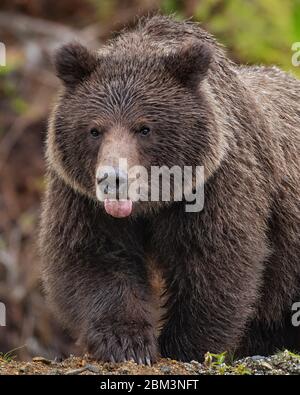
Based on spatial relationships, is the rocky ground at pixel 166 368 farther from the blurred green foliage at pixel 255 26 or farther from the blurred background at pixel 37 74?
the blurred green foliage at pixel 255 26

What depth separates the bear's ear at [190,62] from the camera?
398 inches

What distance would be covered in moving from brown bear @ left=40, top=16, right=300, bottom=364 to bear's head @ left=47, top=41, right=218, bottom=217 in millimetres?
12

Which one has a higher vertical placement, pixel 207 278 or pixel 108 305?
pixel 207 278

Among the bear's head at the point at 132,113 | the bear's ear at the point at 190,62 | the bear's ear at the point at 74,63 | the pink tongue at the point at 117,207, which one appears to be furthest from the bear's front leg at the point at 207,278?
the bear's ear at the point at 74,63

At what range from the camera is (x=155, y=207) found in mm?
10203

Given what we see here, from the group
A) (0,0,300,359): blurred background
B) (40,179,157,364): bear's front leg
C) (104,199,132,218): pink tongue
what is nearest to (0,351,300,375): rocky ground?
(40,179,157,364): bear's front leg

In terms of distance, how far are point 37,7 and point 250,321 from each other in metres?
12.0

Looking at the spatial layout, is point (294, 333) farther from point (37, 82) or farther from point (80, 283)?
point (37, 82)

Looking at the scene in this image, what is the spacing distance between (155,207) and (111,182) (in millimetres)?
1155

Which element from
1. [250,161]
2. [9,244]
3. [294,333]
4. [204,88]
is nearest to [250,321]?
[294,333]

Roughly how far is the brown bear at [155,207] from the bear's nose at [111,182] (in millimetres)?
316

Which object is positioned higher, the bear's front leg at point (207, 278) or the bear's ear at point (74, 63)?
the bear's ear at point (74, 63)

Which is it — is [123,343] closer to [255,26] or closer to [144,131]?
[144,131]

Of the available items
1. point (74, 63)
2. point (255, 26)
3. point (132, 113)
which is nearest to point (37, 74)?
point (255, 26)
